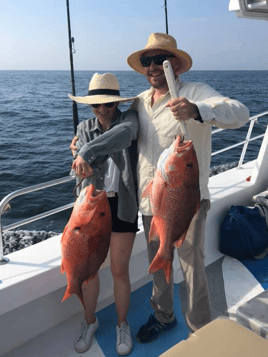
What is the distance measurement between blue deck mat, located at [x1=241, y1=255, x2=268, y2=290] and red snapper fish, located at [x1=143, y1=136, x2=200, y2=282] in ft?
6.61

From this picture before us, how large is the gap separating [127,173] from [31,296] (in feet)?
3.95

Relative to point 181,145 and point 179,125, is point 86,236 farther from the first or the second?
point 179,125

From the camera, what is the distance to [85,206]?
205 centimetres

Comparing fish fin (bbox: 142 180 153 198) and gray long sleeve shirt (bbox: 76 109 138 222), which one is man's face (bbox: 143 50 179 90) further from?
fish fin (bbox: 142 180 153 198)

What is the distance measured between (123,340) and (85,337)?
313 mm

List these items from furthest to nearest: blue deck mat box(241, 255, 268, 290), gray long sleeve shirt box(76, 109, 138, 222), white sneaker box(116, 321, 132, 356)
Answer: blue deck mat box(241, 255, 268, 290), white sneaker box(116, 321, 132, 356), gray long sleeve shirt box(76, 109, 138, 222)

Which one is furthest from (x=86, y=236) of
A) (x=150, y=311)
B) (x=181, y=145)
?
(x=150, y=311)

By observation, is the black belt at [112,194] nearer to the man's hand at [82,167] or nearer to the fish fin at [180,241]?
the man's hand at [82,167]

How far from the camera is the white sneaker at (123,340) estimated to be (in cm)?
290

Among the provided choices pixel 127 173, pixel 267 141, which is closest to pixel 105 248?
pixel 127 173

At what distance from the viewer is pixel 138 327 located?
321 centimetres

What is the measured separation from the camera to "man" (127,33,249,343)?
6.91ft

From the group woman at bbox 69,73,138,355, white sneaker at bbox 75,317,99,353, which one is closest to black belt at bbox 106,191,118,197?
woman at bbox 69,73,138,355

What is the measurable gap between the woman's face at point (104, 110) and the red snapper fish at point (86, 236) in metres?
0.59
